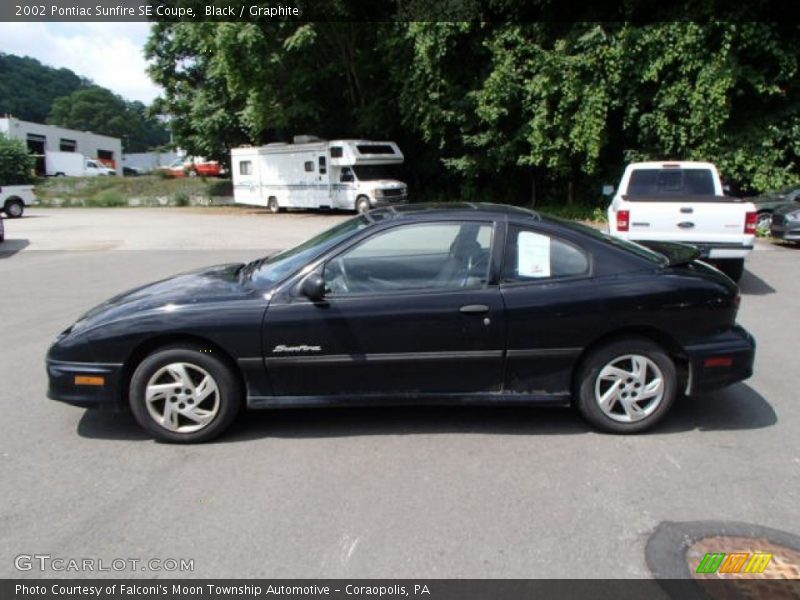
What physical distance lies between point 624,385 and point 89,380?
3.50 m

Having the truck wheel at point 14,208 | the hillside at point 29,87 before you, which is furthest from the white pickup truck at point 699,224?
the hillside at point 29,87

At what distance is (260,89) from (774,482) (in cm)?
2443

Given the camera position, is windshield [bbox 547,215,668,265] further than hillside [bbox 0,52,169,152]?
No

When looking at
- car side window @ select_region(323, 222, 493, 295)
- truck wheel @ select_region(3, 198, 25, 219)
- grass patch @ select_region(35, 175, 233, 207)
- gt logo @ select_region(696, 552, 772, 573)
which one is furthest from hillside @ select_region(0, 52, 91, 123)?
gt logo @ select_region(696, 552, 772, 573)

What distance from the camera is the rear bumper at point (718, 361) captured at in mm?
4238

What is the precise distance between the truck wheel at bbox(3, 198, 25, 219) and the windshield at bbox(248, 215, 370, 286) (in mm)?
26542

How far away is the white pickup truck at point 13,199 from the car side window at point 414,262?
88.3 feet

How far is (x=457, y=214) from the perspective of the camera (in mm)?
4434

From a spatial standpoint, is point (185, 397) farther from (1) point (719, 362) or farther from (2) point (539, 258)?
(1) point (719, 362)

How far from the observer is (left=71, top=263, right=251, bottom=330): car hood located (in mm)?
4238

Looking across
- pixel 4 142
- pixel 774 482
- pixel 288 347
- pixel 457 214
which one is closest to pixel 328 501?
pixel 288 347

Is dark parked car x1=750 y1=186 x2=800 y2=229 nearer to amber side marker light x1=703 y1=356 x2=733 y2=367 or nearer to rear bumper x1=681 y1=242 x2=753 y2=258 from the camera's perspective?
rear bumper x1=681 y1=242 x2=753 y2=258
